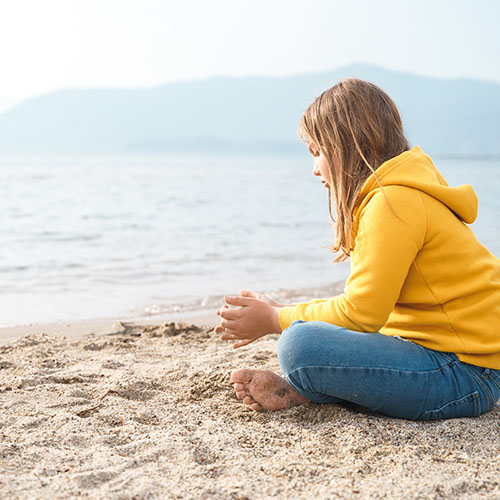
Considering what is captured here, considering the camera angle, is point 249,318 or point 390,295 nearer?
point 390,295

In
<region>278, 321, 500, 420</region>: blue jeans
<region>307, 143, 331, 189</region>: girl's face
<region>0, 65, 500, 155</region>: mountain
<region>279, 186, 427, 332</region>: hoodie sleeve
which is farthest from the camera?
<region>0, 65, 500, 155</region>: mountain

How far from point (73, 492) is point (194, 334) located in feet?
7.75

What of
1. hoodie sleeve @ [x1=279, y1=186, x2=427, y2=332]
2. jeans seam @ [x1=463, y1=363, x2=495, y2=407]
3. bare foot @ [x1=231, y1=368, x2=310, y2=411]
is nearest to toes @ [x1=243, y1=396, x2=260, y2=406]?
bare foot @ [x1=231, y1=368, x2=310, y2=411]

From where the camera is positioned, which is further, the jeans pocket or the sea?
the sea

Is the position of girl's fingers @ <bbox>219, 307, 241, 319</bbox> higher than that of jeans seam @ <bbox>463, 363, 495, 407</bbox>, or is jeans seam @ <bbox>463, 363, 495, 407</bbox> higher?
girl's fingers @ <bbox>219, 307, 241, 319</bbox>

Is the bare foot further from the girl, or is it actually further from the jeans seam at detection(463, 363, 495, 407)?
the jeans seam at detection(463, 363, 495, 407)

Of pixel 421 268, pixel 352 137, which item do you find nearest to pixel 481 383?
pixel 421 268

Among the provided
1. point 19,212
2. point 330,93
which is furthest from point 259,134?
point 330,93

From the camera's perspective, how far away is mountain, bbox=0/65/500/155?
447ft

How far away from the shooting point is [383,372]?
2.20 meters

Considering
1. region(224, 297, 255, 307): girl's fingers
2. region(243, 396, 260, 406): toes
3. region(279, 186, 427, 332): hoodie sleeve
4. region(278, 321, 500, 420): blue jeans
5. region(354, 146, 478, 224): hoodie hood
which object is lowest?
region(243, 396, 260, 406): toes

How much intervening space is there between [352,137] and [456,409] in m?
1.10

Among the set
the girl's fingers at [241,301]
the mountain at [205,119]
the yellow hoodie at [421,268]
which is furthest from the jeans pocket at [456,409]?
the mountain at [205,119]

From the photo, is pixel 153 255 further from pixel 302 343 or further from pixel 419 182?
pixel 419 182
